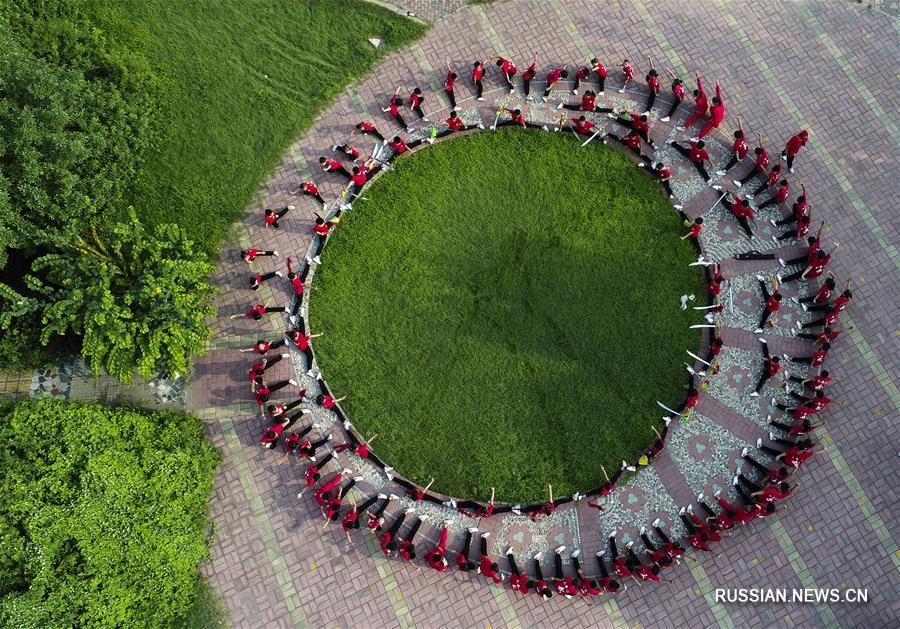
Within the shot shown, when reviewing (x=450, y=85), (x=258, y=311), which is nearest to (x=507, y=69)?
(x=450, y=85)

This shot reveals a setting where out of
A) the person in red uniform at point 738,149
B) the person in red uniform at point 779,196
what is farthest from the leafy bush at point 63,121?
the person in red uniform at point 779,196

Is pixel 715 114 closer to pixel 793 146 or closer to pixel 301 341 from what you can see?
pixel 793 146

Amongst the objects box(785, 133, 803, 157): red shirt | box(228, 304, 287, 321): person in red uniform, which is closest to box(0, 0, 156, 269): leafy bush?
box(228, 304, 287, 321): person in red uniform

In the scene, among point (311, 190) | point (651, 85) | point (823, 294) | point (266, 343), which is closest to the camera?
point (266, 343)

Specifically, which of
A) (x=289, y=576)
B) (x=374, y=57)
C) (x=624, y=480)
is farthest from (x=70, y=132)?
(x=624, y=480)

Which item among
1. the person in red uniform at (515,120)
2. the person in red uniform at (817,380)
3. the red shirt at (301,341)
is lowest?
the red shirt at (301,341)

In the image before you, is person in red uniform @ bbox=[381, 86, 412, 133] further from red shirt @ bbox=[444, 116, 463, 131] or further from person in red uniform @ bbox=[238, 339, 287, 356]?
person in red uniform @ bbox=[238, 339, 287, 356]

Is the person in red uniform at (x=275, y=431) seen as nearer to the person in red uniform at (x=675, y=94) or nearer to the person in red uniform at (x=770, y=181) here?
the person in red uniform at (x=675, y=94)
